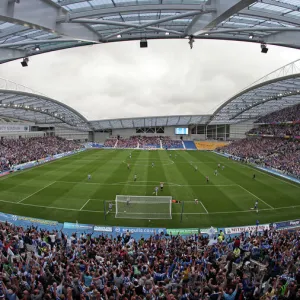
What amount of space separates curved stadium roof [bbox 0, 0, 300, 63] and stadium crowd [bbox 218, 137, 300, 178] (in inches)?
1106

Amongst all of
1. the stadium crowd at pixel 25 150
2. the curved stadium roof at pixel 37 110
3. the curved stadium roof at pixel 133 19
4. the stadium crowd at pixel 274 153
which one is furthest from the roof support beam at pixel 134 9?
the curved stadium roof at pixel 37 110

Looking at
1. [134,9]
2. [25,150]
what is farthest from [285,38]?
[25,150]

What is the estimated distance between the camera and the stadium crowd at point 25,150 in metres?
42.2

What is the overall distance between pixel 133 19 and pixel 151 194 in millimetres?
18075

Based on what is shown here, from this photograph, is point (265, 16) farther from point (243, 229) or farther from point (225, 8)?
point (243, 229)

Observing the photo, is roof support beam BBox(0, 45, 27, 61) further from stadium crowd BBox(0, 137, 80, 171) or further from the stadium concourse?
the stadium concourse

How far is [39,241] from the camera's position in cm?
1289

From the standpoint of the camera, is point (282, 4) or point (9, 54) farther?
point (9, 54)

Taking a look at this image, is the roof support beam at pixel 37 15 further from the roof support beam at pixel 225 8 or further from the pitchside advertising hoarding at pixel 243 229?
the pitchside advertising hoarding at pixel 243 229

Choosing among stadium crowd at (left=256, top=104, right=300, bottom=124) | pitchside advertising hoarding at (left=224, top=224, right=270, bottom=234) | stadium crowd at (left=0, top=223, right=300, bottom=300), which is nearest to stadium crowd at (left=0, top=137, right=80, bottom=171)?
stadium crowd at (left=0, top=223, right=300, bottom=300)

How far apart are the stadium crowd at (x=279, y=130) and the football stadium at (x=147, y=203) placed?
0.48 m

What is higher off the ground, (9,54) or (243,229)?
(9,54)

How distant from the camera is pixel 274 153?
1964 inches

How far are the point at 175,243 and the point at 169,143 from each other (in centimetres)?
7189
